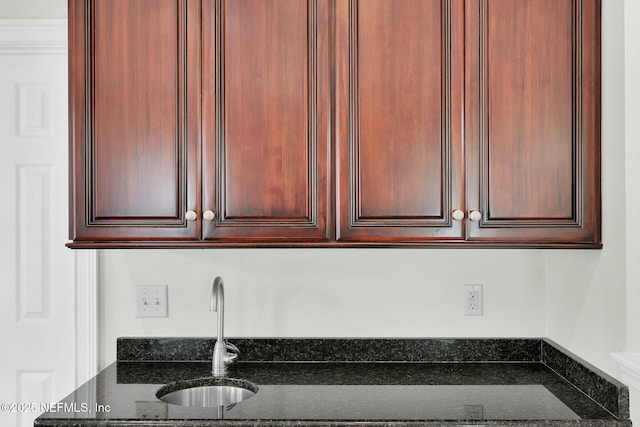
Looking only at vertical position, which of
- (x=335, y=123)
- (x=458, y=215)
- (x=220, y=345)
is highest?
(x=335, y=123)

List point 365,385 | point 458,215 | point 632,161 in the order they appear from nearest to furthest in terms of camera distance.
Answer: point 632,161 → point 458,215 → point 365,385

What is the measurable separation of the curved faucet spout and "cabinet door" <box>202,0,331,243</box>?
246mm

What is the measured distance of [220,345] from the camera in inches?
71.2

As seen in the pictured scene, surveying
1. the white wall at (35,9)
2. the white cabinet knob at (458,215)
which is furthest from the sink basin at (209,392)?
the white wall at (35,9)

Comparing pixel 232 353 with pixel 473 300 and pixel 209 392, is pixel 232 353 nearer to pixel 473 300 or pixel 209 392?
pixel 209 392

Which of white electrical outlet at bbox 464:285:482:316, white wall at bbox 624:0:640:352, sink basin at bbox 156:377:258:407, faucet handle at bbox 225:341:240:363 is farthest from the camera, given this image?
white electrical outlet at bbox 464:285:482:316

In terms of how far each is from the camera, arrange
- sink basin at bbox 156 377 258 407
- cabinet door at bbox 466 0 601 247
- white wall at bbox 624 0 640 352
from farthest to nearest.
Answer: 1. sink basin at bbox 156 377 258 407
2. cabinet door at bbox 466 0 601 247
3. white wall at bbox 624 0 640 352

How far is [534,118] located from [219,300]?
1.12 m

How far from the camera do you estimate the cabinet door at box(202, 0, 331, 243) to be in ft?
5.27

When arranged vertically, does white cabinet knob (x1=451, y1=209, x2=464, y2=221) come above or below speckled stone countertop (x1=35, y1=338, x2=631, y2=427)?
above

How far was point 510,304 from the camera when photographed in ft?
6.46

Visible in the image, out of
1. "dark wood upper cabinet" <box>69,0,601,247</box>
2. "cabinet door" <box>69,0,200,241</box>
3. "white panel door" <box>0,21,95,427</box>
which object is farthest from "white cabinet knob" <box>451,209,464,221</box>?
"white panel door" <box>0,21,95,427</box>

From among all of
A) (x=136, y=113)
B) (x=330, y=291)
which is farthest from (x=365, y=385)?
(x=136, y=113)

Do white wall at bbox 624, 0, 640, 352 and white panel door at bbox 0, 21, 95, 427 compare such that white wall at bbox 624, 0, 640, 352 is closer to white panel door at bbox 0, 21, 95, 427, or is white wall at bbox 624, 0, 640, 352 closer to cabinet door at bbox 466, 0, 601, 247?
cabinet door at bbox 466, 0, 601, 247
